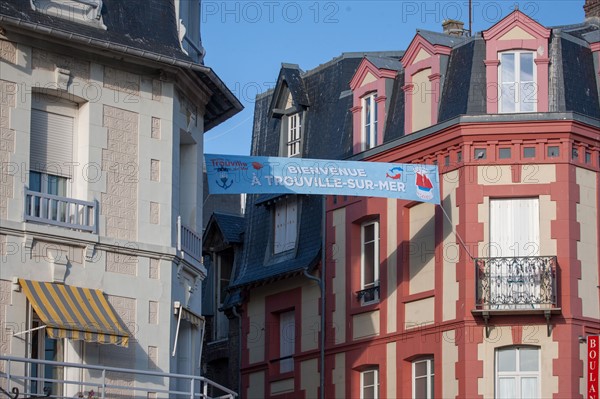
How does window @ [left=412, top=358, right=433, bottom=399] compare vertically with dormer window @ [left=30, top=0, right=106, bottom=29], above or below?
below

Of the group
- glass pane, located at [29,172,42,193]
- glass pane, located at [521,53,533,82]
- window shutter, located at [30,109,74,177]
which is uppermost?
glass pane, located at [521,53,533,82]

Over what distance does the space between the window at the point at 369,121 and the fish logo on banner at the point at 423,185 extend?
4.92 meters

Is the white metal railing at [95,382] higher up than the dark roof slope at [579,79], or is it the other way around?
the dark roof slope at [579,79]

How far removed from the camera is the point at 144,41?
1015 inches

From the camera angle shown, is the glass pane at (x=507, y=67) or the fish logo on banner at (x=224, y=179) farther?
the glass pane at (x=507, y=67)

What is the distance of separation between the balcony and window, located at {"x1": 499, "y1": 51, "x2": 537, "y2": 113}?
365 cm

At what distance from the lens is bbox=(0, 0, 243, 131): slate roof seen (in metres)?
24.1

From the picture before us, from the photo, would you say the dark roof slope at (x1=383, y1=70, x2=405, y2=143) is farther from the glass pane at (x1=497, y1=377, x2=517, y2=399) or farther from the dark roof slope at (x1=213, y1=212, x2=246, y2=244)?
the dark roof slope at (x1=213, y1=212, x2=246, y2=244)

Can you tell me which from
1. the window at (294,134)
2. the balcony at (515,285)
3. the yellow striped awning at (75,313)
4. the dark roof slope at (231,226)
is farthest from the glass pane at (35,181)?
the dark roof slope at (231,226)

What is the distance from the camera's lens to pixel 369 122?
128 ft

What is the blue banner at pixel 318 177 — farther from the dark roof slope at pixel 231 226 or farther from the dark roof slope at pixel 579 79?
the dark roof slope at pixel 231 226

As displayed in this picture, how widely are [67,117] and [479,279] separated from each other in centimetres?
1275

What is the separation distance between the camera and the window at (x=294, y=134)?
4225 cm

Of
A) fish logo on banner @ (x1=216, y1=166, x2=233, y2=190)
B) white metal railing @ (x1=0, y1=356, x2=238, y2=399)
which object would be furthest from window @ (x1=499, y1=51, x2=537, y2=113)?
white metal railing @ (x1=0, y1=356, x2=238, y2=399)
